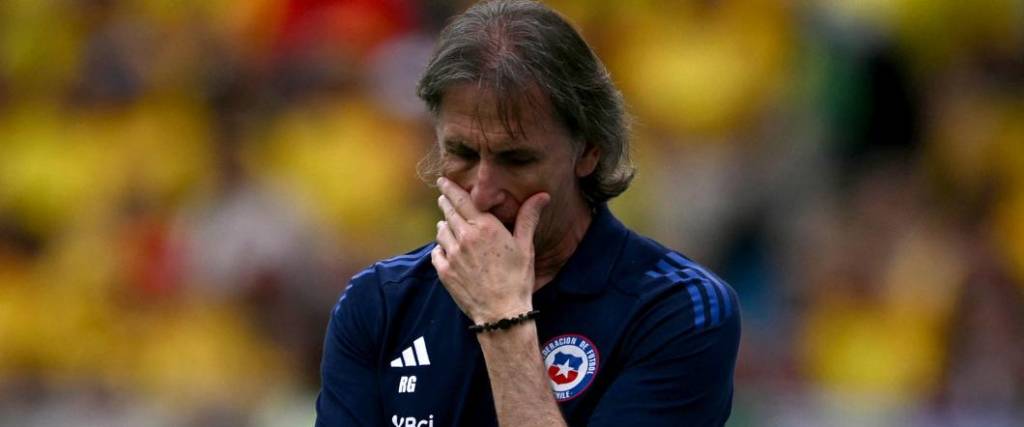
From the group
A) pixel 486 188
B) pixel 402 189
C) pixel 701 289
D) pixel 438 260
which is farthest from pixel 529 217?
pixel 402 189

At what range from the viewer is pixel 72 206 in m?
8.38

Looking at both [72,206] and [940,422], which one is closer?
[940,422]

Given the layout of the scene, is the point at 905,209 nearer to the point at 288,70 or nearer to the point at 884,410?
the point at 884,410

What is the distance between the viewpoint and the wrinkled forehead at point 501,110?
9.66ft

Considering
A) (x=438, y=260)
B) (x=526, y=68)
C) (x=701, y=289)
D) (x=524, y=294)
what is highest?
(x=526, y=68)

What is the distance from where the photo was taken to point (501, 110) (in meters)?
2.95

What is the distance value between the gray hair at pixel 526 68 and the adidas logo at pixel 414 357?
46 centimetres

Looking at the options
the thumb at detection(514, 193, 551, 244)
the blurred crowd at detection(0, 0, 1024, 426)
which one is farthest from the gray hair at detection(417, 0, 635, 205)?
the blurred crowd at detection(0, 0, 1024, 426)

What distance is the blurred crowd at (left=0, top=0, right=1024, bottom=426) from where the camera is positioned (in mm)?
6867

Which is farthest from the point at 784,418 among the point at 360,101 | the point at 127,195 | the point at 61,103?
the point at 61,103

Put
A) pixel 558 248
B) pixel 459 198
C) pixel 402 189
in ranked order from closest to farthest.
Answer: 1. pixel 459 198
2. pixel 558 248
3. pixel 402 189

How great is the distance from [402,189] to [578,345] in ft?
15.3

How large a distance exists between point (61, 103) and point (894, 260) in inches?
178

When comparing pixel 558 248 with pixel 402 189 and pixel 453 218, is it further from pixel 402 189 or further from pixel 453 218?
pixel 402 189
